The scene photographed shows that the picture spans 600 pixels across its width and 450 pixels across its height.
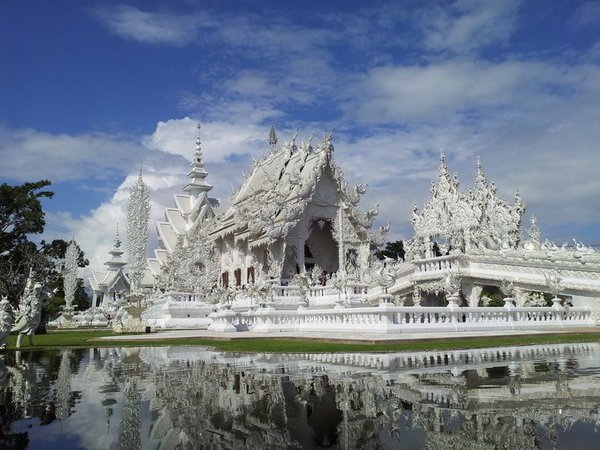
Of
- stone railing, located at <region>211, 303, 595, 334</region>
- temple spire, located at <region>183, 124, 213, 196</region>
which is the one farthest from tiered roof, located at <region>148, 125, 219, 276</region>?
stone railing, located at <region>211, 303, 595, 334</region>

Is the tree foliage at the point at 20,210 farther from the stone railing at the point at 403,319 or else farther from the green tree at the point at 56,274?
the stone railing at the point at 403,319

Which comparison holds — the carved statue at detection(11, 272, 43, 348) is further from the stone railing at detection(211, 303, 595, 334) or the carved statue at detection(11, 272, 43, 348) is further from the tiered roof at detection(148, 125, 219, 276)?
the tiered roof at detection(148, 125, 219, 276)

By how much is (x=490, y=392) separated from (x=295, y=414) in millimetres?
2034

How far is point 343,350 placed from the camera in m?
9.88

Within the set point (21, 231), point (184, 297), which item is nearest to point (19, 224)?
point (21, 231)

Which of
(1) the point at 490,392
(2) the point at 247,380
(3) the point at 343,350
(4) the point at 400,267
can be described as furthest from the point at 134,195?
(1) the point at 490,392

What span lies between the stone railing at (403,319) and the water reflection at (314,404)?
13.7 feet

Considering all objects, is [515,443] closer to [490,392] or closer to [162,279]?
[490,392]

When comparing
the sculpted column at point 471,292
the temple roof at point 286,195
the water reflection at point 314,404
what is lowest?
the water reflection at point 314,404

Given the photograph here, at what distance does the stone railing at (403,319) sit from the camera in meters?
12.5

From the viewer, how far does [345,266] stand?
27.0 metres

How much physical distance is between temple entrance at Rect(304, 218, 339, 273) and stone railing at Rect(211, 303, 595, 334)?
468 inches

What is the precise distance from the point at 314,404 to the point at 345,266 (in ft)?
72.8

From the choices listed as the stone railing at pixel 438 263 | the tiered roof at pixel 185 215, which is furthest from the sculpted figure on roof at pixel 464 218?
the tiered roof at pixel 185 215
